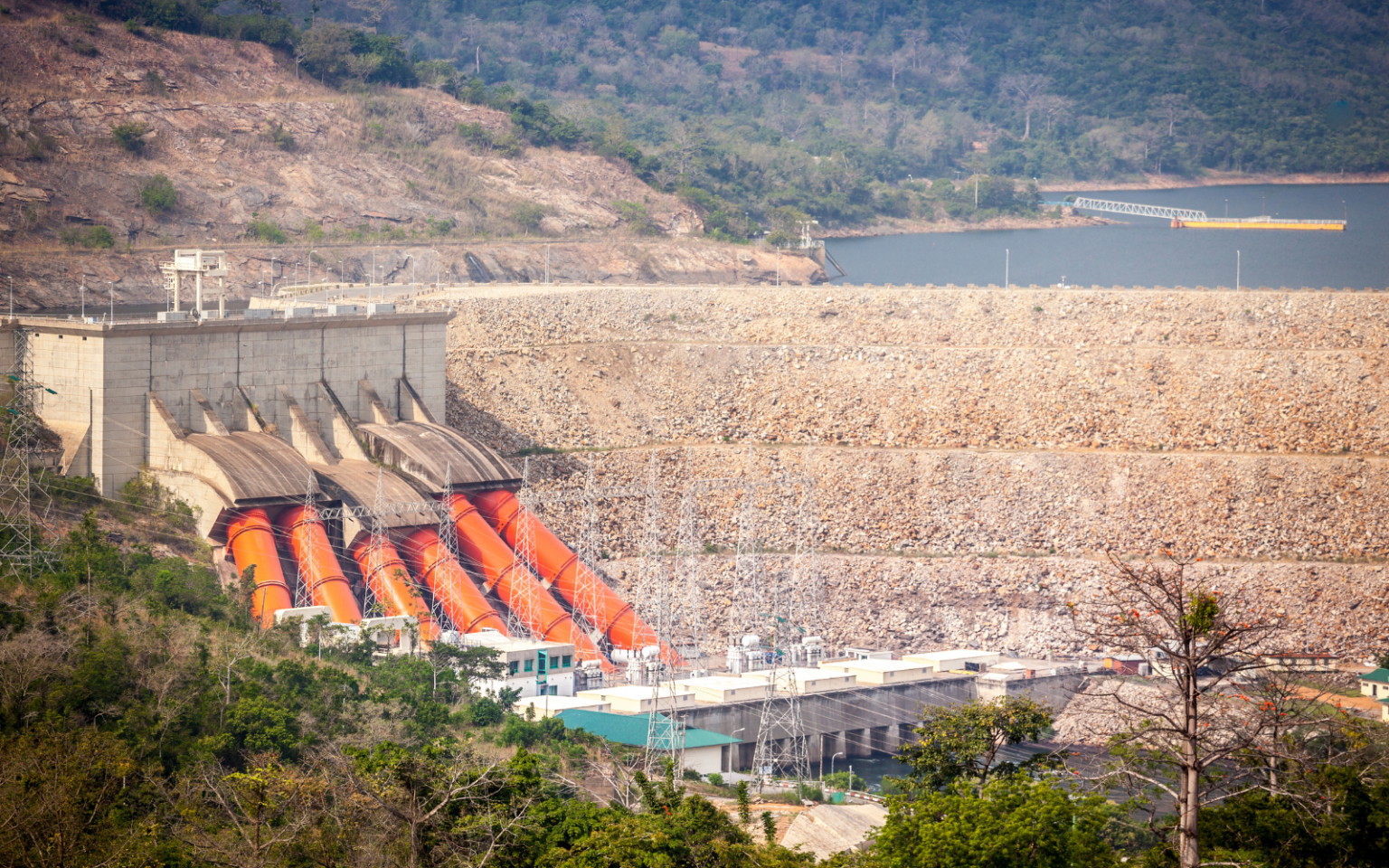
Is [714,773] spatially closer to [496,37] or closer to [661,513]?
[661,513]

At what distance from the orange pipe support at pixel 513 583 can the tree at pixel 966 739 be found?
2063 cm

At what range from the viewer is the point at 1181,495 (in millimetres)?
62781

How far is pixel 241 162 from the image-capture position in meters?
94.9

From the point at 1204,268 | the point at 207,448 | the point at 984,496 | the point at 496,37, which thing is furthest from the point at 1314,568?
the point at 496,37

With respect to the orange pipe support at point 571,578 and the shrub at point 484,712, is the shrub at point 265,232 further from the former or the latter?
the shrub at point 484,712

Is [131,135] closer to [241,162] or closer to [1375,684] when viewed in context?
[241,162]

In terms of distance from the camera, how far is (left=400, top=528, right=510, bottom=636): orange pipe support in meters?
53.7

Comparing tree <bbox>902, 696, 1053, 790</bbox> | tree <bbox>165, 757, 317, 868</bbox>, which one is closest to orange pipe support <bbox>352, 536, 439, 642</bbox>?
tree <bbox>165, 757, 317, 868</bbox>

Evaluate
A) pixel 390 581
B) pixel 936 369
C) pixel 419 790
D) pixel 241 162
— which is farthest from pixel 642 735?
pixel 241 162

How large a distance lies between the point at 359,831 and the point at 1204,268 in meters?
103

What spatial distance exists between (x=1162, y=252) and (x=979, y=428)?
2835 inches

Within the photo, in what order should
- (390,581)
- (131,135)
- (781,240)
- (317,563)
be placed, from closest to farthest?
(317,563)
(390,581)
(131,135)
(781,240)

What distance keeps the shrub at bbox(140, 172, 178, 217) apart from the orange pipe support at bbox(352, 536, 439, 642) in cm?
4066

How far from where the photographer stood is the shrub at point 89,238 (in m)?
82.8
